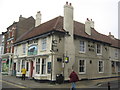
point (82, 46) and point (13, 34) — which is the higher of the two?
point (13, 34)

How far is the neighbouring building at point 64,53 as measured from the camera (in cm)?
1810

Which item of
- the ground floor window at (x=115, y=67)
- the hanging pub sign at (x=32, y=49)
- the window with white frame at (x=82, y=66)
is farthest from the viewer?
the ground floor window at (x=115, y=67)

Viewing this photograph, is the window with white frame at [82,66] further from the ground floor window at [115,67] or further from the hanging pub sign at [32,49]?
the ground floor window at [115,67]

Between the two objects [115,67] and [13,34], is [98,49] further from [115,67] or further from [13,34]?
[13,34]

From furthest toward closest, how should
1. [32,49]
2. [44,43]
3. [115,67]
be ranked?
[115,67], [32,49], [44,43]

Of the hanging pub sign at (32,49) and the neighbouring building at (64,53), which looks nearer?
the neighbouring building at (64,53)

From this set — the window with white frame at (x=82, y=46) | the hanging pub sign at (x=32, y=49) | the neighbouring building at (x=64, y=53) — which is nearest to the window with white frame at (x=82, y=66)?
the neighbouring building at (x=64, y=53)

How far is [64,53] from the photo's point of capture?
18.8 meters

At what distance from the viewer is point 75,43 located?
20297 mm

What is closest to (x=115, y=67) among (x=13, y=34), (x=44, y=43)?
(x=44, y=43)

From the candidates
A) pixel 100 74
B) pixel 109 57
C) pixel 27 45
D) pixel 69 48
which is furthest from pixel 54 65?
pixel 109 57

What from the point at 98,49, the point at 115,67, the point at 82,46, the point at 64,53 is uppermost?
the point at 82,46

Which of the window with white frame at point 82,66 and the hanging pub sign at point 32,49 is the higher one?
the hanging pub sign at point 32,49

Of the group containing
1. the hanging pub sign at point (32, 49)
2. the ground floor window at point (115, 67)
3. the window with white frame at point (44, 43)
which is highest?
the window with white frame at point (44, 43)
